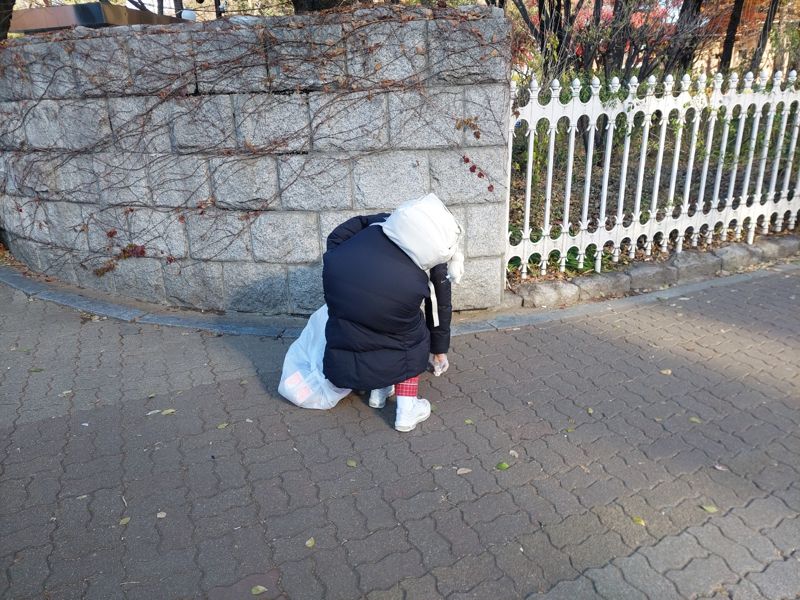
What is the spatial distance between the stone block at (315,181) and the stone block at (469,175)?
25.9 inches

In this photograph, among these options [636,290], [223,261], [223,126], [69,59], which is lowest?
[636,290]

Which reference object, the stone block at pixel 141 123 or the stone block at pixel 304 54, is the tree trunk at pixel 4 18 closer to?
the stone block at pixel 141 123

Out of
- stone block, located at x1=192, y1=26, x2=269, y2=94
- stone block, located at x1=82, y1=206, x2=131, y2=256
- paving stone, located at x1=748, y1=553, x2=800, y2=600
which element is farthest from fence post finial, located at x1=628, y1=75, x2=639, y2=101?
stone block, located at x1=82, y1=206, x2=131, y2=256

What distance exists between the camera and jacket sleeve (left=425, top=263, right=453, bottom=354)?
127 inches

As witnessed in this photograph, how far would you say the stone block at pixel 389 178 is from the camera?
14.2ft

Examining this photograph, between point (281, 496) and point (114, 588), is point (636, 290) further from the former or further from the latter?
point (114, 588)

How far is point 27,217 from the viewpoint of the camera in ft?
18.1

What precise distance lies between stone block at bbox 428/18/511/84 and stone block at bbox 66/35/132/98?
230 cm

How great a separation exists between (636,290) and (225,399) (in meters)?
3.56

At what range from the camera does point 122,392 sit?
3707 millimetres

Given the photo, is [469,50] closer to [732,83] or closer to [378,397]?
[378,397]

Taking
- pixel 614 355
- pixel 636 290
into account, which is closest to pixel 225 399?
pixel 614 355

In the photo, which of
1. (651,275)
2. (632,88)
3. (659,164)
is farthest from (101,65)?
(651,275)

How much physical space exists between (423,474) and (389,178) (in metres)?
2.27
